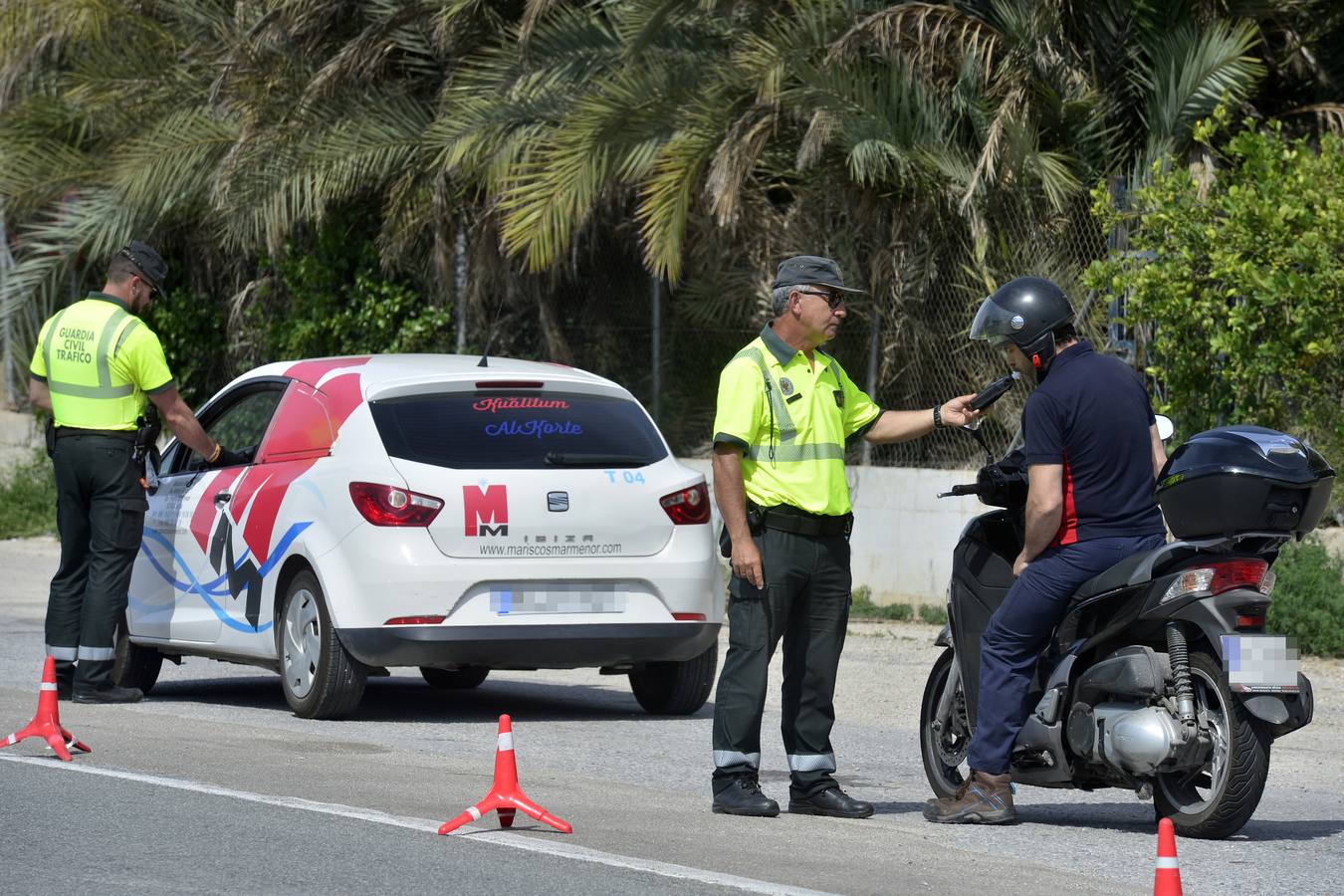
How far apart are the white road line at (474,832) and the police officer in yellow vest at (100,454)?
2.04 metres

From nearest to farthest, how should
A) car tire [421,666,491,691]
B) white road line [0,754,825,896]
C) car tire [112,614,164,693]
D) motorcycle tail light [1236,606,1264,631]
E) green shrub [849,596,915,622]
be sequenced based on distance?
white road line [0,754,825,896] < motorcycle tail light [1236,606,1264,631] < car tire [112,614,164,693] < car tire [421,666,491,691] < green shrub [849,596,915,622]

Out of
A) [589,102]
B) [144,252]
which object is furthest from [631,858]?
[589,102]

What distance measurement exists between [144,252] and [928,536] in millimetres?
6339

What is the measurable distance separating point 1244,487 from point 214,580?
17.5 ft

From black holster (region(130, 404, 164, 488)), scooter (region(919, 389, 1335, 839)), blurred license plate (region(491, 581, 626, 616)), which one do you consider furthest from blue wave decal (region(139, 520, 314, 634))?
scooter (region(919, 389, 1335, 839))

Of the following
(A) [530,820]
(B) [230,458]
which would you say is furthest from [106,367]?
(A) [530,820]

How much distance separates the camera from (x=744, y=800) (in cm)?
693

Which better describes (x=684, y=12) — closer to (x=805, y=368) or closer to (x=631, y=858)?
(x=805, y=368)

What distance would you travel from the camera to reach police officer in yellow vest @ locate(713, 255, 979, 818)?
22.6 feet

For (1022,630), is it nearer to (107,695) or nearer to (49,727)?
(49,727)

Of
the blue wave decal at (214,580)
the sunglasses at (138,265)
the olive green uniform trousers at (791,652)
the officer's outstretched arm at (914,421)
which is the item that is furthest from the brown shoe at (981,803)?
the sunglasses at (138,265)

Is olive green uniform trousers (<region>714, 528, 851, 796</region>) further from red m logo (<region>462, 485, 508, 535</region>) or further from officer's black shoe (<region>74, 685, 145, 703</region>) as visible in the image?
officer's black shoe (<region>74, 685, 145, 703</region>)

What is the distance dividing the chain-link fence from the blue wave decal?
6.02 meters

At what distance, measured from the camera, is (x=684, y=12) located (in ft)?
48.9
